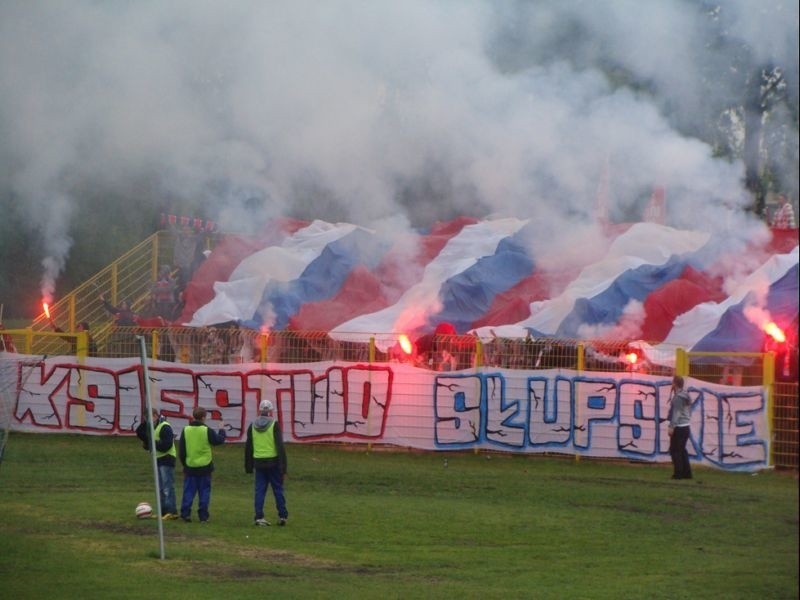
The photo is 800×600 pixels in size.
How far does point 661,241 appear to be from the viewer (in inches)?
1318

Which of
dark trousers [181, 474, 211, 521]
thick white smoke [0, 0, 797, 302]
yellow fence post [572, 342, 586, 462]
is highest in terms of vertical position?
thick white smoke [0, 0, 797, 302]

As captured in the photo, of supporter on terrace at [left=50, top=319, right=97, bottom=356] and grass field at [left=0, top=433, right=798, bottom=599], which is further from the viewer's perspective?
supporter on terrace at [left=50, top=319, right=97, bottom=356]

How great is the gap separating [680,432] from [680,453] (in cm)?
37

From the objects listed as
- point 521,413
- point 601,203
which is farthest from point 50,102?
point 601,203

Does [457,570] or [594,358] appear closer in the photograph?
[457,570]

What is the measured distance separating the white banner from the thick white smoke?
4.29m

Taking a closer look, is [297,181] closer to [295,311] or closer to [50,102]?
[295,311]

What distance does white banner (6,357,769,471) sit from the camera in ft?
86.1

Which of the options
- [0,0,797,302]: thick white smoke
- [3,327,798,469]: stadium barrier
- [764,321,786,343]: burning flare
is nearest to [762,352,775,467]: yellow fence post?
[3,327,798,469]: stadium barrier

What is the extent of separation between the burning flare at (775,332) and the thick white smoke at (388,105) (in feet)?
9.54

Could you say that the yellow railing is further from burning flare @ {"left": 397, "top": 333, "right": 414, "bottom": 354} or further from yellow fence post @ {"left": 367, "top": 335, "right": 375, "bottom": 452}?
burning flare @ {"left": 397, "top": 333, "right": 414, "bottom": 354}

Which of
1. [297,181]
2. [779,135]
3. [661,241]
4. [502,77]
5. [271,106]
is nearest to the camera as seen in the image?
[779,135]

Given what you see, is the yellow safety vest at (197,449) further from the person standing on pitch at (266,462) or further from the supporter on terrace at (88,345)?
the supporter on terrace at (88,345)

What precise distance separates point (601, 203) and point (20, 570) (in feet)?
64.2
